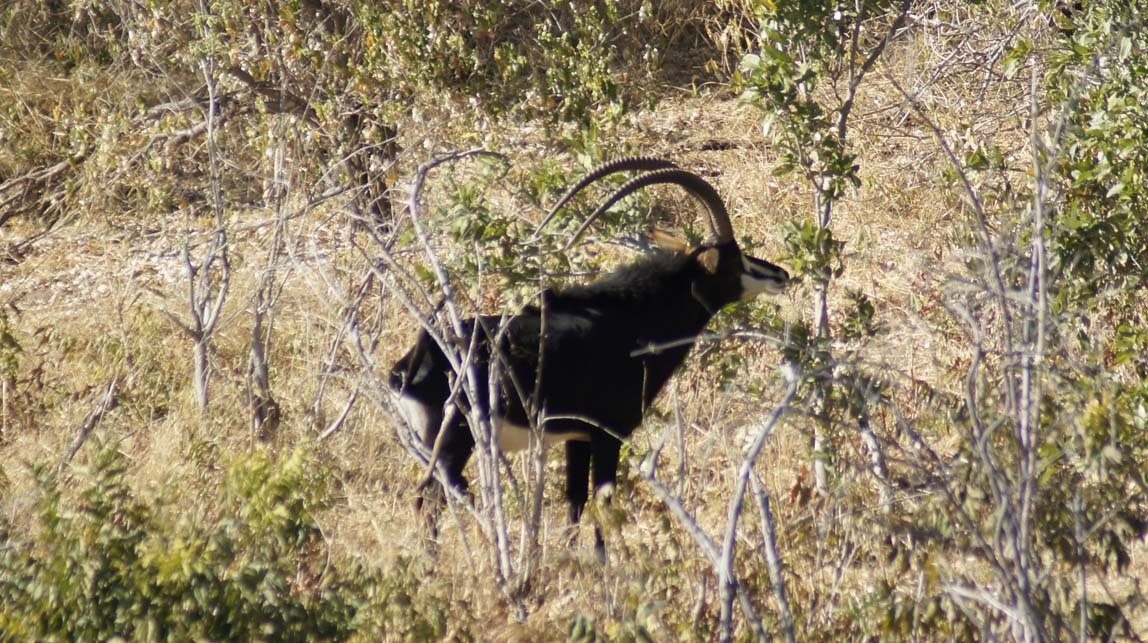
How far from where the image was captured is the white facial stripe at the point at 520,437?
5379 millimetres

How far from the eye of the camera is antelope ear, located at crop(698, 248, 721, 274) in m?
5.96

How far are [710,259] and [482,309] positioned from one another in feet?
4.95

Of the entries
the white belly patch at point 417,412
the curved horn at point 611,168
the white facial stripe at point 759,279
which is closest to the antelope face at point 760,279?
the white facial stripe at point 759,279

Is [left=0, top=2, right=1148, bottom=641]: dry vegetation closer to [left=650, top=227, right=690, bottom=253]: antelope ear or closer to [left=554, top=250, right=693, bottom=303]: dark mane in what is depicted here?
[left=554, top=250, right=693, bottom=303]: dark mane

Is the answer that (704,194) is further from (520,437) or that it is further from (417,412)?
(417,412)

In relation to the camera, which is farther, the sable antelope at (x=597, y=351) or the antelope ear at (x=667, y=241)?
the antelope ear at (x=667, y=241)

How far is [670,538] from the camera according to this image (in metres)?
4.20

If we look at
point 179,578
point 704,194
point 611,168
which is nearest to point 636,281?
point 704,194

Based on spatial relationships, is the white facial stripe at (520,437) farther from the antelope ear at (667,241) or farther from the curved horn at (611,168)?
the antelope ear at (667,241)

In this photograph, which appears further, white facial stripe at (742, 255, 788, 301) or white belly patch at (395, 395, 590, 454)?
white facial stripe at (742, 255, 788, 301)

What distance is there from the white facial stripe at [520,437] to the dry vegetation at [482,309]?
201 millimetres

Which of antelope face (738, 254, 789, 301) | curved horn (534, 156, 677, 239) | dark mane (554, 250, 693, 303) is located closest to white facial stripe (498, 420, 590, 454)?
dark mane (554, 250, 693, 303)

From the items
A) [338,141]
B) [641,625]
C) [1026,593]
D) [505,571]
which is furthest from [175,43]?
[1026,593]

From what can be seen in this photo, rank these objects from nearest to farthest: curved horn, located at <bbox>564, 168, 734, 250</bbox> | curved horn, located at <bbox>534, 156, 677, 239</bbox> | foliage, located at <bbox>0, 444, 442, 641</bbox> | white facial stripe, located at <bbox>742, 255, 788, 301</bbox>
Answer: foliage, located at <bbox>0, 444, 442, 641</bbox> → curved horn, located at <bbox>534, 156, 677, 239</bbox> → curved horn, located at <bbox>564, 168, 734, 250</bbox> → white facial stripe, located at <bbox>742, 255, 788, 301</bbox>
